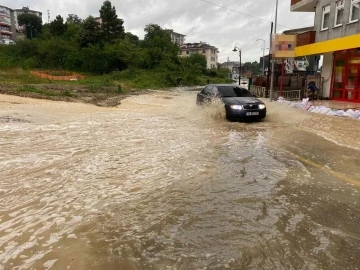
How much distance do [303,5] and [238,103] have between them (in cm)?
1190

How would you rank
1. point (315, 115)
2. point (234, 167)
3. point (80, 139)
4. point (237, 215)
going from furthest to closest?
point (315, 115), point (80, 139), point (234, 167), point (237, 215)

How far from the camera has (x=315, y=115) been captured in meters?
12.8

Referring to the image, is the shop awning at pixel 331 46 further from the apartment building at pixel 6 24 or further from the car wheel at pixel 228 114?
the apartment building at pixel 6 24

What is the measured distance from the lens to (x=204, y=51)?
107125mm

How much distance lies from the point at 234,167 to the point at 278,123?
19.7ft

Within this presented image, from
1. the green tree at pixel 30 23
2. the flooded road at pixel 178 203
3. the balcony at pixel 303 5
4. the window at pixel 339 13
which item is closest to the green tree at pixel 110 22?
the green tree at pixel 30 23

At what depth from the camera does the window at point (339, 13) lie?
1547 cm

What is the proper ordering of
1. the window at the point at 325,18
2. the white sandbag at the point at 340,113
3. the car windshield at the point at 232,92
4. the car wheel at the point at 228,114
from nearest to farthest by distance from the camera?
1. the car wheel at the point at 228,114
2. the car windshield at the point at 232,92
3. the white sandbag at the point at 340,113
4. the window at the point at 325,18

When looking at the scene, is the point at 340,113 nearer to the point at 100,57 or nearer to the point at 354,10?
the point at 354,10

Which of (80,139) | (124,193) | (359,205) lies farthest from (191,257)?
(80,139)

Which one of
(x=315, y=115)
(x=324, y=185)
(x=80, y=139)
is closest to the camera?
(x=324, y=185)

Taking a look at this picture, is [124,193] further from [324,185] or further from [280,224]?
[324,185]

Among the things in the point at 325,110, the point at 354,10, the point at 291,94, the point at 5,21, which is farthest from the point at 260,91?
the point at 5,21

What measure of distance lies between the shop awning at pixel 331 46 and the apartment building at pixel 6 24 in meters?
84.3
